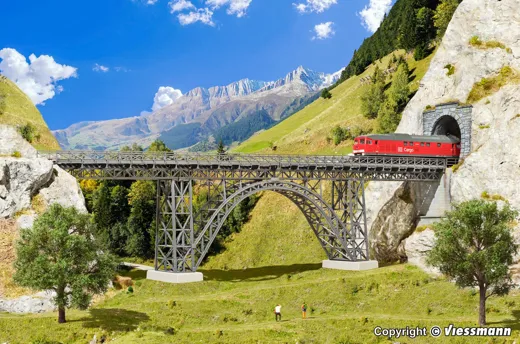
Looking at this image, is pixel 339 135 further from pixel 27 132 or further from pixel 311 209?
pixel 27 132

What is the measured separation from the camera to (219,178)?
5778 cm

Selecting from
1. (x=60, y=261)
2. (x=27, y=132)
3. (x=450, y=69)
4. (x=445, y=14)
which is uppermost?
(x=445, y=14)

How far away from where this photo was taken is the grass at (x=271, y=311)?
40906 mm

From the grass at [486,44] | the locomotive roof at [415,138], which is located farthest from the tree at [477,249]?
the grass at [486,44]

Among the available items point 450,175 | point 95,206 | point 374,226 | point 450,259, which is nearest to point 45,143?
point 95,206

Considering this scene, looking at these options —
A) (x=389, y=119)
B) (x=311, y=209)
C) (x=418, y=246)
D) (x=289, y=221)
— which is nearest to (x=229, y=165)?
(x=311, y=209)

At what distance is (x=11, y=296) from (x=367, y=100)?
84.2 metres

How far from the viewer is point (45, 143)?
128 metres

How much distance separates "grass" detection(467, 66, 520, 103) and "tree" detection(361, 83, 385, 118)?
143 feet

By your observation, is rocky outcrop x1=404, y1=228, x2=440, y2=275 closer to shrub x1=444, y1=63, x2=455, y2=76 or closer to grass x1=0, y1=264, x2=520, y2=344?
grass x1=0, y1=264, x2=520, y2=344

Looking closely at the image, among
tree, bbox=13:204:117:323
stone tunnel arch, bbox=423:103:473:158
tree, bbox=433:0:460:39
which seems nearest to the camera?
tree, bbox=13:204:117:323

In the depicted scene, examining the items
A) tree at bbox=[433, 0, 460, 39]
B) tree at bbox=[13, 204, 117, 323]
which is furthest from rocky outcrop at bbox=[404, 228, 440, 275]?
tree at bbox=[433, 0, 460, 39]

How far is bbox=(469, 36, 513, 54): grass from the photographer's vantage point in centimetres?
6750

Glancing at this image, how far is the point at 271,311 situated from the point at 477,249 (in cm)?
1862
